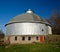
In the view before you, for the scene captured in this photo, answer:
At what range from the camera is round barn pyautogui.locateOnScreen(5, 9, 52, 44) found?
178 feet

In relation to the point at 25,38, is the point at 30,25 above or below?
above

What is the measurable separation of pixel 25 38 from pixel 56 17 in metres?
30.6

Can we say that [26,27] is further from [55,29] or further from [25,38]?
[55,29]

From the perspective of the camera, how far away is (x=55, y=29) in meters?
77.2

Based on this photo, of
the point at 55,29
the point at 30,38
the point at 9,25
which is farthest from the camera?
the point at 55,29

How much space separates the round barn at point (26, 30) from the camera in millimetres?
54344

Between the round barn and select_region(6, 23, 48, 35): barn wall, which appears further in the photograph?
select_region(6, 23, 48, 35): barn wall

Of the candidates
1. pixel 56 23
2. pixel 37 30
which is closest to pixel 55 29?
pixel 56 23

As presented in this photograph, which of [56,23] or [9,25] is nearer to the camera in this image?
[9,25]

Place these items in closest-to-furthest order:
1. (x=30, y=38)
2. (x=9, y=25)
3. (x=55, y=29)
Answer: (x=30, y=38) → (x=9, y=25) → (x=55, y=29)

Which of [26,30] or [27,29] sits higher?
[27,29]

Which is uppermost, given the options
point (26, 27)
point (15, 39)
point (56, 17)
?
point (56, 17)

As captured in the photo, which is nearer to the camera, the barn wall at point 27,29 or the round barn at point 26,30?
the round barn at point 26,30

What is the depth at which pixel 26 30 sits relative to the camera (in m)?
54.9
